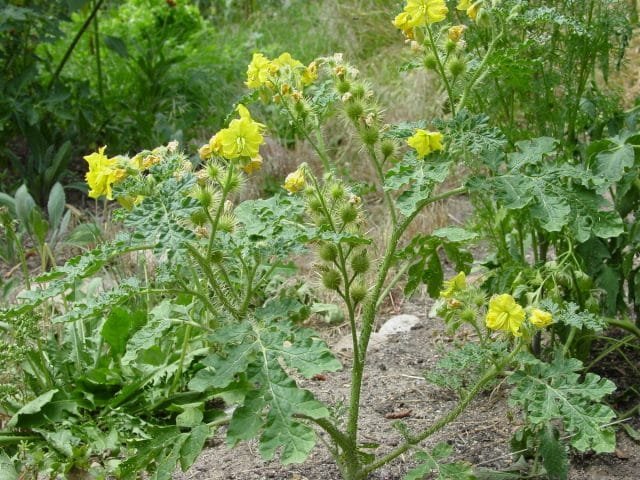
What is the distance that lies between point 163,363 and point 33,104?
242 centimetres

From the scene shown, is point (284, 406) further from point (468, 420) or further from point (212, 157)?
point (468, 420)

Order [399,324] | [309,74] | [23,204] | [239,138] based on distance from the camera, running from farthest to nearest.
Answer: [23,204], [399,324], [309,74], [239,138]

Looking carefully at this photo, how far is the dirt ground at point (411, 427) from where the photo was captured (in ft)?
8.02

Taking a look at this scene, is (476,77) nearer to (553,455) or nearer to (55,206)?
(553,455)

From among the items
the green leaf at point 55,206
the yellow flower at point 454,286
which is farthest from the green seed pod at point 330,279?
the green leaf at point 55,206

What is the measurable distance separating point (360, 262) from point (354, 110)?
0.34 meters

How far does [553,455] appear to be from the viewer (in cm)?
221

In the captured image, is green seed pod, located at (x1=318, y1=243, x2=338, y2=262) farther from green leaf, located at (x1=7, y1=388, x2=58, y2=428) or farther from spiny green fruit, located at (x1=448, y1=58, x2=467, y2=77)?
green leaf, located at (x1=7, y1=388, x2=58, y2=428)

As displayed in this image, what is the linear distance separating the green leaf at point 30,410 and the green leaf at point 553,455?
1407 millimetres

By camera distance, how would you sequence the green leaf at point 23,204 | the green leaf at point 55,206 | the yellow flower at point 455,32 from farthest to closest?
1. the green leaf at point 55,206
2. the green leaf at point 23,204
3. the yellow flower at point 455,32

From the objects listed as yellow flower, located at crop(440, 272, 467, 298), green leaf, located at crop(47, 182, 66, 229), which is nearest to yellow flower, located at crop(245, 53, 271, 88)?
yellow flower, located at crop(440, 272, 467, 298)

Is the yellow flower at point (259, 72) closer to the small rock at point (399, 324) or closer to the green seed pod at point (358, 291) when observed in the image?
the green seed pod at point (358, 291)

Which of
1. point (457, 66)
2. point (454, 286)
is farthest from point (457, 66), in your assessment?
point (454, 286)

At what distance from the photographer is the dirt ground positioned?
2.45 metres
